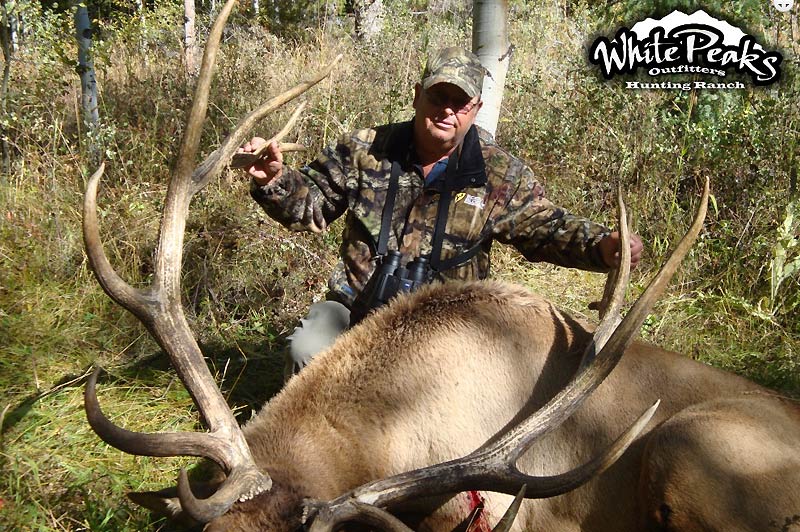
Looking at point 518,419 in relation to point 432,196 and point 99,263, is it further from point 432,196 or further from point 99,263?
point 99,263

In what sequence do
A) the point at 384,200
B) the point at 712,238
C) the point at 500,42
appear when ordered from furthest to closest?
1. the point at 712,238
2. the point at 500,42
3. the point at 384,200

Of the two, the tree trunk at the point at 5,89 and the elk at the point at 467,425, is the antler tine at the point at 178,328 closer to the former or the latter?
the elk at the point at 467,425

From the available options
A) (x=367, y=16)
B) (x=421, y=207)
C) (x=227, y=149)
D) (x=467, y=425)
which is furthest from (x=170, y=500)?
(x=367, y=16)

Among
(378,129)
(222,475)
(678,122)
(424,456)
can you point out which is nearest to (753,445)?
(424,456)

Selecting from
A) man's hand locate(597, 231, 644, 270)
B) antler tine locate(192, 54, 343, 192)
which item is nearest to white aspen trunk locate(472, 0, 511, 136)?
man's hand locate(597, 231, 644, 270)

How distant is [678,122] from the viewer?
6098 millimetres

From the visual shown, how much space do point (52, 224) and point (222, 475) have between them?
326cm

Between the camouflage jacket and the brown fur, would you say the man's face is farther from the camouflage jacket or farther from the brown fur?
the brown fur

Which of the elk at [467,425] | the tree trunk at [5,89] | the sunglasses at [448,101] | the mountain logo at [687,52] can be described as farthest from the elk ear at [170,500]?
the mountain logo at [687,52]

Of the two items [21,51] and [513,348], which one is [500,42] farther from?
[21,51]

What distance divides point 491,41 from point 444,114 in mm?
1200

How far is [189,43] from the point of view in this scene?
822 centimetres

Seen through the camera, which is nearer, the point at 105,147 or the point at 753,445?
the point at 753,445

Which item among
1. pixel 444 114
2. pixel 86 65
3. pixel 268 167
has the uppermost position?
pixel 86 65
